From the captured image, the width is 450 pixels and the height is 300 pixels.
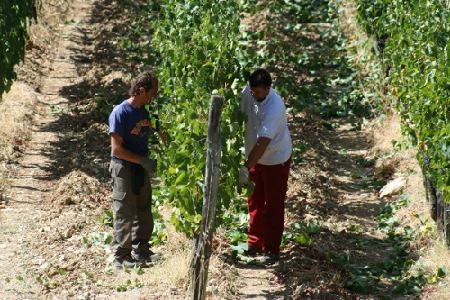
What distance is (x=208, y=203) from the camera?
6395 millimetres

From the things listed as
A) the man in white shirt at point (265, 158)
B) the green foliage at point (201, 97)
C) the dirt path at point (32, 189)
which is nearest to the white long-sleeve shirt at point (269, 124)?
the man in white shirt at point (265, 158)

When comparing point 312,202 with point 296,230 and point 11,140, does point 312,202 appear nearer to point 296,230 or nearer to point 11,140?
point 296,230

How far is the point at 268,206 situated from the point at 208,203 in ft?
3.82

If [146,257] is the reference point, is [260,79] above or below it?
above

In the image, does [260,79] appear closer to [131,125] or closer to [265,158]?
[265,158]

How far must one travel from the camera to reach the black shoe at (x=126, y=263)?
7.32 meters

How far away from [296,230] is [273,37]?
689 cm

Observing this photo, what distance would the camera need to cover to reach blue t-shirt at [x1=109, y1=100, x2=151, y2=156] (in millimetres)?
7082

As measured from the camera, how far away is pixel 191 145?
691 cm

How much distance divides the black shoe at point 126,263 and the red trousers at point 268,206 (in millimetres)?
982

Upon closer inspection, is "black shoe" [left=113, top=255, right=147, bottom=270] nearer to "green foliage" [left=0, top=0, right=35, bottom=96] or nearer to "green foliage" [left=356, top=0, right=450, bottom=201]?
"green foliage" [left=356, top=0, right=450, bottom=201]

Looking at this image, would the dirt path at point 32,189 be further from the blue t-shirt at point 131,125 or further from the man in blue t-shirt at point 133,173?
the blue t-shirt at point 131,125

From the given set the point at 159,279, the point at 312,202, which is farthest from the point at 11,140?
the point at 159,279

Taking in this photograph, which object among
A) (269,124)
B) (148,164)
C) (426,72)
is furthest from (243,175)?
(426,72)
